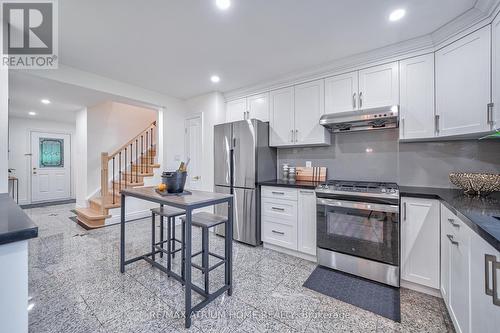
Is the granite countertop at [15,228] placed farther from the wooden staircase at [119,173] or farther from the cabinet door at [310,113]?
the wooden staircase at [119,173]

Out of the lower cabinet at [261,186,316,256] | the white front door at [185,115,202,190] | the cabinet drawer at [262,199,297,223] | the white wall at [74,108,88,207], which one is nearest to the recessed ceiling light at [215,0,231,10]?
the lower cabinet at [261,186,316,256]

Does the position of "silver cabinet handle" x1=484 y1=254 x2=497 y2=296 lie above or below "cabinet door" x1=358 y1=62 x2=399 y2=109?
below

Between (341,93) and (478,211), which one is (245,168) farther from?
(478,211)

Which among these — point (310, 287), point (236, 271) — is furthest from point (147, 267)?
point (310, 287)

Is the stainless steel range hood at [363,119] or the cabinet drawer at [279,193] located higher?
the stainless steel range hood at [363,119]

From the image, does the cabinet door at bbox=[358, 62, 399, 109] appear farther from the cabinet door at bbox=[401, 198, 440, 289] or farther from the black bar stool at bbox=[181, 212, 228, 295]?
Result: the black bar stool at bbox=[181, 212, 228, 295]

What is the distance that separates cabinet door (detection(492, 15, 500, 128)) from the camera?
1.69 meters

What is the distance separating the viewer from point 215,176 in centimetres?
365

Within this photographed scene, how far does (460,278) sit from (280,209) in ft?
6.07

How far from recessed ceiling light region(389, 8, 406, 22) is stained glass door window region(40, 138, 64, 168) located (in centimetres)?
877

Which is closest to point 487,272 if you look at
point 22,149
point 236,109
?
point 236,109

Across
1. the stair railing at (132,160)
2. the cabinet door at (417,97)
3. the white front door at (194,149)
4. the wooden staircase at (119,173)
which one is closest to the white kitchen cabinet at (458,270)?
the cabinet door at (417,97)

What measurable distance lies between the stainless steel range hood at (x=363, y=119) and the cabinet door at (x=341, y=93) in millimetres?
191

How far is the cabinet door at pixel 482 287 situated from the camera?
987 mm
